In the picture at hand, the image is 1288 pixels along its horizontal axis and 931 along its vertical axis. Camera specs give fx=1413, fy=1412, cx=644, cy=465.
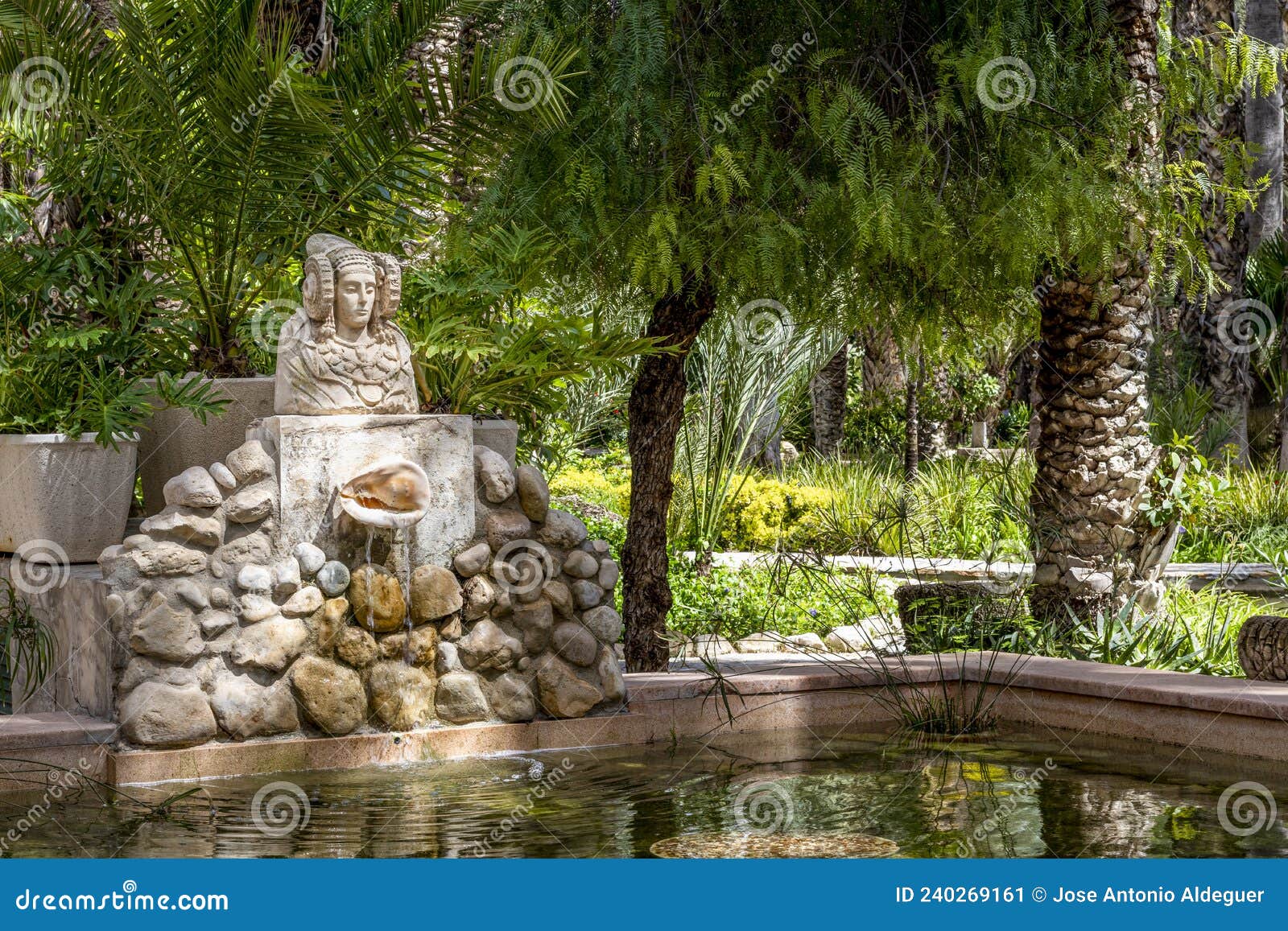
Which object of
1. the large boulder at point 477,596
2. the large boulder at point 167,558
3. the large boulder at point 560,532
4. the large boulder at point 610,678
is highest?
the large boulder at point 560,532

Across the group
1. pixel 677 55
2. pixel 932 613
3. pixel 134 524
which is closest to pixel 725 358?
pixel 932 613

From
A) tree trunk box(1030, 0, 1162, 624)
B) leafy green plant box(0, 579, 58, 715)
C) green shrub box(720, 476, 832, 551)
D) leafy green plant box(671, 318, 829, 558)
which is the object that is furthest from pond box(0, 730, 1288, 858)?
green shrub box(720, 476, 832, 551)

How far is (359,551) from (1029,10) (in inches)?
171

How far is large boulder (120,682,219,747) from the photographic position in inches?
220

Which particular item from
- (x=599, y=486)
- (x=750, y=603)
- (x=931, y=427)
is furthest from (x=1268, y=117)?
(x=750, y=603)

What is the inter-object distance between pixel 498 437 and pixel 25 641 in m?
2.41

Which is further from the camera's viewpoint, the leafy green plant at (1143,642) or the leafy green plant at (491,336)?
the leafy green plant at (1143,642)

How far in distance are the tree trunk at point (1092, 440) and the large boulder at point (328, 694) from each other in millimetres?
4426

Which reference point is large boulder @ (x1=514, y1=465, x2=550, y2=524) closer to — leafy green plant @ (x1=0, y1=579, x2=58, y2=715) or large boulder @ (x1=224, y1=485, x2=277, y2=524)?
large boulder @ (x1=224, y1=485, x2=277, y2=524)

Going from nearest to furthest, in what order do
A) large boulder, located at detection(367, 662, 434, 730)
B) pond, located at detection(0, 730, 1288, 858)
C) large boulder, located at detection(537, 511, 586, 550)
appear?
pond, located at detection(0, 730, 1288, 858), large boulder, located at detection(367, 662, 434, 730), large boulder, located at detection(537, 511, 586, 550)

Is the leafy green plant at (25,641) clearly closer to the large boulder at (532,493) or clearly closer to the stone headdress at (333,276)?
the stone headdress at (333,276)

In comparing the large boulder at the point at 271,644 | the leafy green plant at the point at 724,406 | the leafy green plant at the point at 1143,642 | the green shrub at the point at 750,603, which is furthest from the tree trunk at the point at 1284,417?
the large boulder at the point at 271,644

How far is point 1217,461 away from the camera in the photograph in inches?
659

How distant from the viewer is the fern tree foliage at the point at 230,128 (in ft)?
21.9
